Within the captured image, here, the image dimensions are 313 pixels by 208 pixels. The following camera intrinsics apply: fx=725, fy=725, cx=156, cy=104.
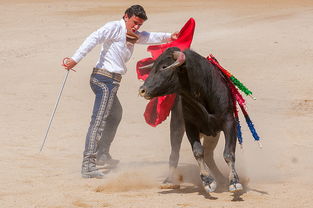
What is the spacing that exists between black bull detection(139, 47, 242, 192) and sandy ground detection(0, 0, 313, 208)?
0.35 meters

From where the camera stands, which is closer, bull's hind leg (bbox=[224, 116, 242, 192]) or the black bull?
the black bull

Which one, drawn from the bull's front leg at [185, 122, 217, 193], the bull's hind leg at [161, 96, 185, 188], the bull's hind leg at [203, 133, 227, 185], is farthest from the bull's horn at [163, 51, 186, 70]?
the bull's hind leg at [203, 133, 227, 185]

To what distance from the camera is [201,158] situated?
6465 millimetres

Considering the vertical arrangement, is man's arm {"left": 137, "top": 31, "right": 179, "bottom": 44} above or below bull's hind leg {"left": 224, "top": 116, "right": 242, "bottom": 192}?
above

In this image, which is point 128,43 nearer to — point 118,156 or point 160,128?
point 118,156

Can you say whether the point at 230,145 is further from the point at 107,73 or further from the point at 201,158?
the point at 107,73

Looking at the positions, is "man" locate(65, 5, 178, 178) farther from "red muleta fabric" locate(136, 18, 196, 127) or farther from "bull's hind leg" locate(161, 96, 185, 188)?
"bull's hind leg" locate(161, 96, 185, 188)

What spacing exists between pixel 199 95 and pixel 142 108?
573cm

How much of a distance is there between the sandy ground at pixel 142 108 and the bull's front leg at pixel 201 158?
0.47ft

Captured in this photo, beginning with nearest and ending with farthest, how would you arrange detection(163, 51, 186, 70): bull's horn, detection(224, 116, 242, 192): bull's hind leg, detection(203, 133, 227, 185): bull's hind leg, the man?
detection(163, 51, 186, 70): bull's horn, detection(224, 116, 242, 192): bull's hind leg, the man, detection(203, 133, 227, 185): bull's hind leg

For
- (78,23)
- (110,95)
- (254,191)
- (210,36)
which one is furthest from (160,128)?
(78,23)

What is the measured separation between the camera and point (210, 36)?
1838cm

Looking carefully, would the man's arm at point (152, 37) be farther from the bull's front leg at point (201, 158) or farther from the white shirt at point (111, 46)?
the bull's front leg at point (201, 158)

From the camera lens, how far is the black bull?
6203 mm
